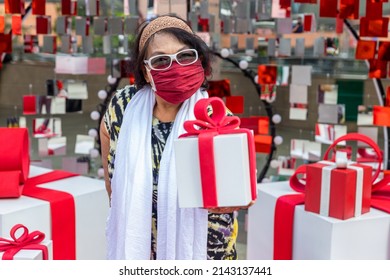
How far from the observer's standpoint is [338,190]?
5.38 ft

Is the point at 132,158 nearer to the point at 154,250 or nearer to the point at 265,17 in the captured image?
the point at 154,250

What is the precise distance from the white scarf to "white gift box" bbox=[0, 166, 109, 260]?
378 mm

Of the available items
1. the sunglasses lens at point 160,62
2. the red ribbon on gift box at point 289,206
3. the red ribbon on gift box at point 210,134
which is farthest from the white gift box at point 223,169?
the red ribbon on gift box at point 289,206

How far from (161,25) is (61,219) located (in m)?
0.80

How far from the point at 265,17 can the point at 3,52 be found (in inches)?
57.4

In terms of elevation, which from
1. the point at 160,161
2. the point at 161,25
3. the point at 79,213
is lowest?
the point at 79,213

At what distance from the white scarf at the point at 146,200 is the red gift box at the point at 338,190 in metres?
0.45

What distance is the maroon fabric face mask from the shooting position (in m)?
1.38

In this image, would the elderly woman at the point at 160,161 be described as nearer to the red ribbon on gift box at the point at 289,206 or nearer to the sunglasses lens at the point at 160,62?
the sunglasses lens at the point at 160,62

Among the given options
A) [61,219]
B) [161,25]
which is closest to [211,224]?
[161,25]

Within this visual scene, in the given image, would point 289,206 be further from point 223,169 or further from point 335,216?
point 223,169

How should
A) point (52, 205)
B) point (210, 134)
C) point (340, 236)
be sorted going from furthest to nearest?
point (52, 205), point (340, 236), point (210, 134)
